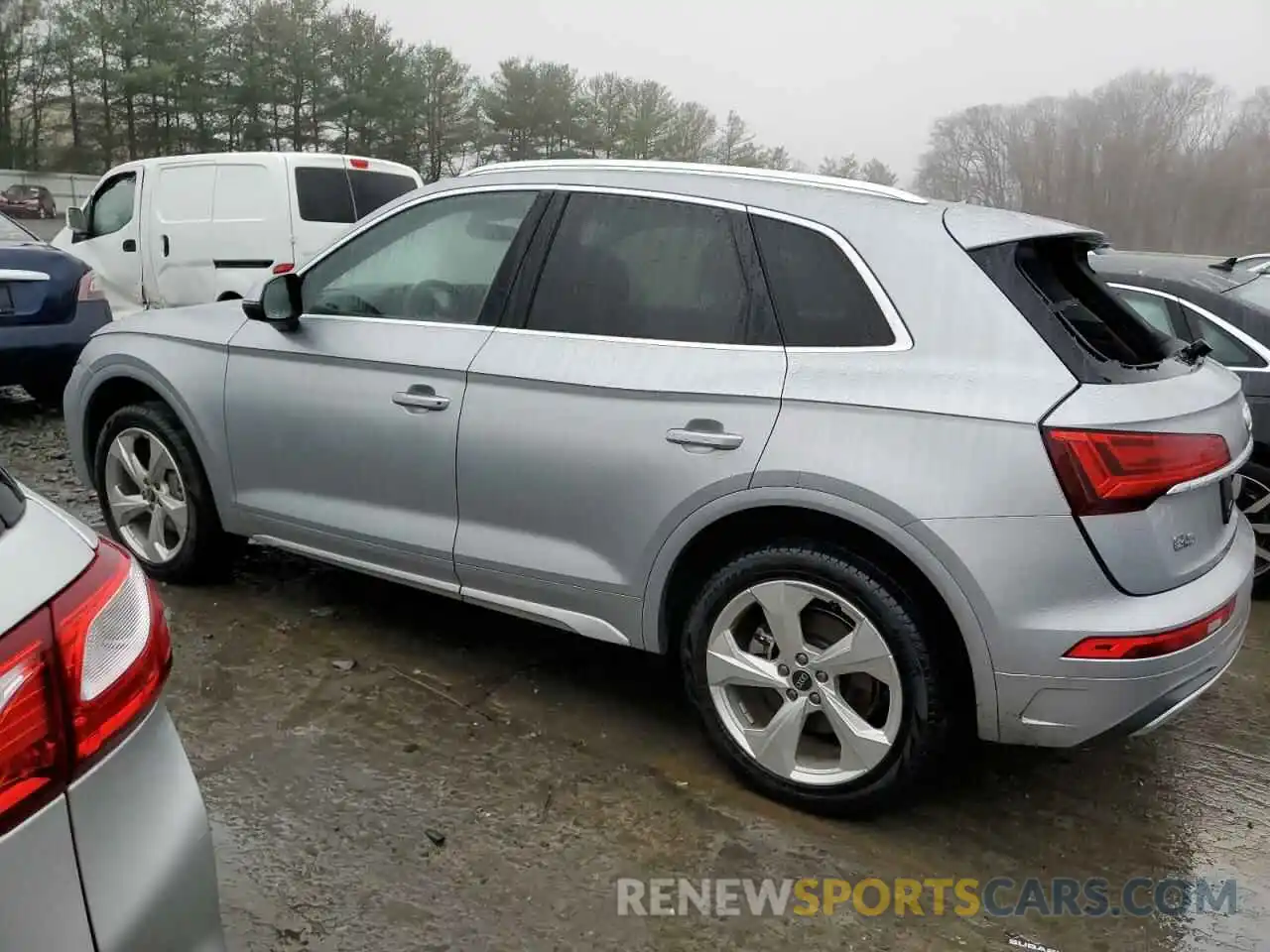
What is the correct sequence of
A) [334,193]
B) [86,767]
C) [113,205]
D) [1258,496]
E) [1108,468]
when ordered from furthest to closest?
1. [113,205]
2. [334,193]
3. [1258,496]
4. [1108,468]
5. [86,767]

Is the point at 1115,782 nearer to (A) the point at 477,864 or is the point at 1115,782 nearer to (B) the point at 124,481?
(A) the point at 477,864

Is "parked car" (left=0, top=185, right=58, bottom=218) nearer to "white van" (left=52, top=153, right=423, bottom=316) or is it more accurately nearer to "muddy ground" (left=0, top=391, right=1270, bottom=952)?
"white van" (left=52, top=153, right=423, bottom=316)

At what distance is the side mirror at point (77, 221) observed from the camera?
1022 cm

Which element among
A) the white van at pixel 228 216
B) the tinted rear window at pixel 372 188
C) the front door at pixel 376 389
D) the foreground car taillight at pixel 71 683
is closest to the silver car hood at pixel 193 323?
the front door at pixel 376 389

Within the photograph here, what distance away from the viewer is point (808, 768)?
2771mm

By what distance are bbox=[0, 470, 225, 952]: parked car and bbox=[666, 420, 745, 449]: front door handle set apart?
155 centimetres

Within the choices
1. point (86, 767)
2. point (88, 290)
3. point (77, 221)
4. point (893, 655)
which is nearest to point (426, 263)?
point (893, 655)

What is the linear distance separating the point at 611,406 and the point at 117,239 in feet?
29.3

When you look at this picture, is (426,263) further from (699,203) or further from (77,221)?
(77,221)

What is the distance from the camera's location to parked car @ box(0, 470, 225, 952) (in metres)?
1.17

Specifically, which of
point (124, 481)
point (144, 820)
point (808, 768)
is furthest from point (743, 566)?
point (124, 481)

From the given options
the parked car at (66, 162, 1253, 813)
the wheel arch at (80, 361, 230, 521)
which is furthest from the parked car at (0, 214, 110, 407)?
the parked car at (66, 162, 1253, 813)

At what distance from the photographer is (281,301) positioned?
3633 mm

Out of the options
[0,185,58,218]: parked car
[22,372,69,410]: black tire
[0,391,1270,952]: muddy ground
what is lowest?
[0,185,58,218]: parked car
